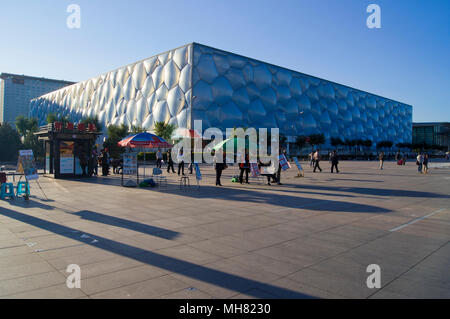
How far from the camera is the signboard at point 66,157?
17797 millimetres

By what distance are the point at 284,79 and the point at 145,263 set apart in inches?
2518

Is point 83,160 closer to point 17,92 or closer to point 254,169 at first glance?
point 254,169

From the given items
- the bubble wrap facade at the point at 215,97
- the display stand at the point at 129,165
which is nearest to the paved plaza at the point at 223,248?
the display stand at the point at 129,165

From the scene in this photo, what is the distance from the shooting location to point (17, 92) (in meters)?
151

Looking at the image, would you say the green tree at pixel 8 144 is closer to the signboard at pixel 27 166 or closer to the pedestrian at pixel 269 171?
the signboard at pixel 27 166

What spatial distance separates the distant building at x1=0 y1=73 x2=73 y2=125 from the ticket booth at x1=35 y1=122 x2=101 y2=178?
157344mm

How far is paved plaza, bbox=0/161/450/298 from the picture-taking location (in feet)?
12.9

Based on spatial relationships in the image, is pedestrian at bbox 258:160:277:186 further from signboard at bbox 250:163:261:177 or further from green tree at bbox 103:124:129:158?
green tree at bbox 103:124:129:158

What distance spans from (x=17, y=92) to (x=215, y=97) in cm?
13970

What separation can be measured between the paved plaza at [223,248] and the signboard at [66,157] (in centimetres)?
780
